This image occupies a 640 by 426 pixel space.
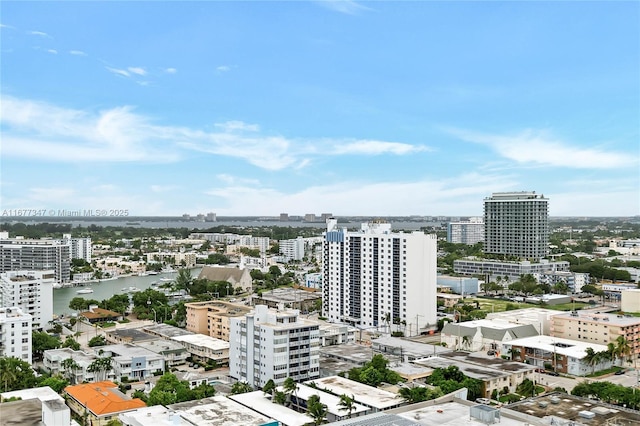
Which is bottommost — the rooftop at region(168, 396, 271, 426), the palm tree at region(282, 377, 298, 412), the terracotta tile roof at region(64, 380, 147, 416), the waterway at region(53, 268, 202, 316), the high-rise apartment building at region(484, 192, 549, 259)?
the waterway at region(53, 268, 202, 316)

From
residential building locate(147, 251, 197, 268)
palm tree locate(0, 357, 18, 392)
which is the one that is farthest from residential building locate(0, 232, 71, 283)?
palm tree locate(0, 357, 18, 392)

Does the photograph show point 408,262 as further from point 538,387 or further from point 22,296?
point 22,296

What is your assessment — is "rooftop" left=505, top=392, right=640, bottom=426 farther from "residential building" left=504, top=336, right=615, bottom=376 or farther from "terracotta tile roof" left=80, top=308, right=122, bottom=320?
"terracotta tile roof" left=80, top=308, right=122, bottom=320

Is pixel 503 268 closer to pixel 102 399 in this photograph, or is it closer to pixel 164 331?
pixel 164 331

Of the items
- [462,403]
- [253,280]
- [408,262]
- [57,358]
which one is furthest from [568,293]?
[57,358]

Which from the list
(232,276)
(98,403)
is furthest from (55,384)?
(232,276)

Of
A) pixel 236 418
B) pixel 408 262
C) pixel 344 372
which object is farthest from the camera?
pixel 408 262
